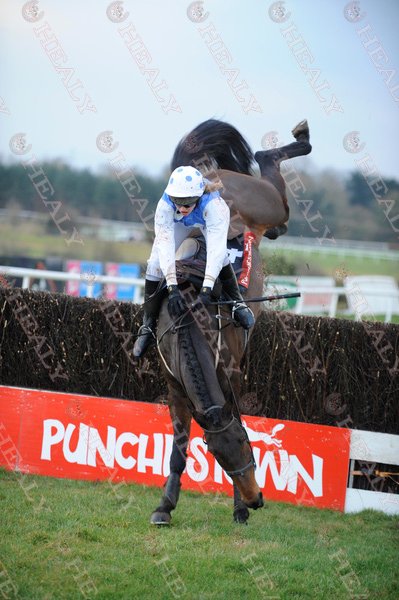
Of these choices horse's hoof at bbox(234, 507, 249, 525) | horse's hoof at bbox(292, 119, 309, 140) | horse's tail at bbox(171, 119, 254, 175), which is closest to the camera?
horse's hoof at bbox(234, 507, 249, 525)

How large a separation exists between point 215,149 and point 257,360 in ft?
7.12

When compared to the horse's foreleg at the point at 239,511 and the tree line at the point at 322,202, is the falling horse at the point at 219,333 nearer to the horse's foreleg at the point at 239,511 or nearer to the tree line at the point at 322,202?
the horse's foreleg at the point at 239,511

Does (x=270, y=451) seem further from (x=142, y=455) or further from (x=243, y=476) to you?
(x=243, y=476)

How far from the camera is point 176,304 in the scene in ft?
19.2

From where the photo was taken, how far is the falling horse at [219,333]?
206 inches

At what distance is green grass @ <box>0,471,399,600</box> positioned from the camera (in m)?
4.96

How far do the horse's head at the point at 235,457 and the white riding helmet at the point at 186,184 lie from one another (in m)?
1.68

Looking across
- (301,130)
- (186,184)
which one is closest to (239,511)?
(186,184)

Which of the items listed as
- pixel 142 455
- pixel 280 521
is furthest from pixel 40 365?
pixel 280 521

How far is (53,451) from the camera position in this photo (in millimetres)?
7805

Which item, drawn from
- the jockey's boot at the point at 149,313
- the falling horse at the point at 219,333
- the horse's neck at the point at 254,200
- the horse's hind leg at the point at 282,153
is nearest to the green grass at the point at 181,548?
the falling horse at the point at 219,333

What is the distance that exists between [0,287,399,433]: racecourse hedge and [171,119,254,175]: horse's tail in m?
1.57

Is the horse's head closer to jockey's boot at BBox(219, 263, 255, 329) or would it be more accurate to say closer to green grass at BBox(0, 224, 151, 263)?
jockey's boot at BBox(219, 263, 255, 329)

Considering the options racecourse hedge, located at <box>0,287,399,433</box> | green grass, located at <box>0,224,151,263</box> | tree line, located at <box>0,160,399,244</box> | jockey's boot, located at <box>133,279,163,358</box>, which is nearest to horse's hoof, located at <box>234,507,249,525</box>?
jockey's boot, located at <box>133,279,163,358</box>
